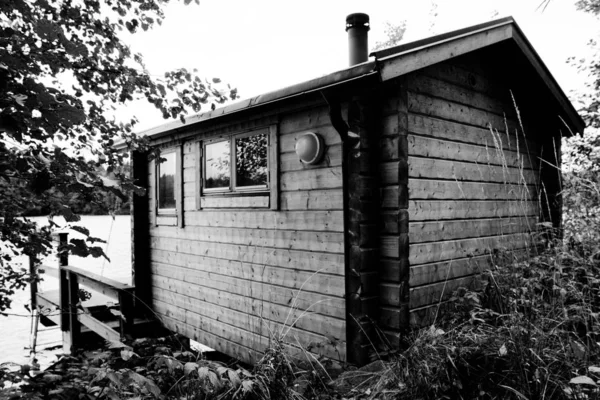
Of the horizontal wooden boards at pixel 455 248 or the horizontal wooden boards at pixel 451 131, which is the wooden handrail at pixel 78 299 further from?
the horizontal wooden boards at pixel 451 131

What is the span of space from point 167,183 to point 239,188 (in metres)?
2.15

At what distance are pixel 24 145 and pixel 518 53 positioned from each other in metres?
5.21

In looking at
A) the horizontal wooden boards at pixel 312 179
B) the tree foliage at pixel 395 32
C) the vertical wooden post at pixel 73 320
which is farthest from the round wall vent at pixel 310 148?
the tree foliage at pixel 395 32

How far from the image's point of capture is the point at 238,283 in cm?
544

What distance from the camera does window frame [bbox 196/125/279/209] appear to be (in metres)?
4.84

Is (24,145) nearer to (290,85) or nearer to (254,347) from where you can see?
(290,85)

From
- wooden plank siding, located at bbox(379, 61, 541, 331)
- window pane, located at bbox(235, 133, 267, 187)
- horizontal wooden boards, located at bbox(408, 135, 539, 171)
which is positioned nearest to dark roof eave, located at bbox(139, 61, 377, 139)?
window pane, located at bbox(235, 133, 267, 187)

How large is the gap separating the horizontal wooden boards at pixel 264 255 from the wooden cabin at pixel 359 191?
0.02 m

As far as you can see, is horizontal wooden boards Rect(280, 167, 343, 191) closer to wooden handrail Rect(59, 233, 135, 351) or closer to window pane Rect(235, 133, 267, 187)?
window pane Rect(235, 133, 267, 187)

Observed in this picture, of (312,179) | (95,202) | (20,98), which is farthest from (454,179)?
(20,98)

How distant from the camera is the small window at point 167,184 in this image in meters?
6.84

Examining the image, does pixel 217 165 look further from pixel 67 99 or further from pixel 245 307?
pixel 67 99

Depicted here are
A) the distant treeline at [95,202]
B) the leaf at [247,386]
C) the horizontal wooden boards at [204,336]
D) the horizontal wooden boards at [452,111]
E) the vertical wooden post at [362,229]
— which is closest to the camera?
the distant treeline at [95,202]

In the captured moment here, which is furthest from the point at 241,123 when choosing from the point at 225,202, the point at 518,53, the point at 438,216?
the point at 518,53
